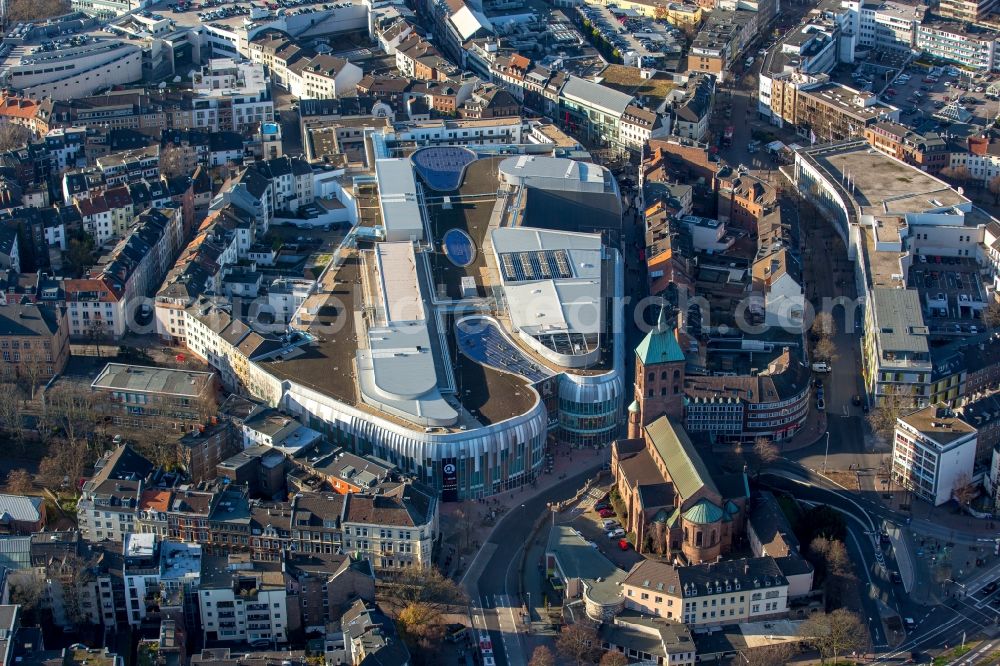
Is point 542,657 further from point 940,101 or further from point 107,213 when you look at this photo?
point 940,101

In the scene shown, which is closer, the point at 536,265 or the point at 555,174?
the point at 536,265

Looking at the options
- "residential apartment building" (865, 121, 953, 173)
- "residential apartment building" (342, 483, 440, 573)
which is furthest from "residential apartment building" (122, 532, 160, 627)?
"residential apartment building" (865, 121, 953, 173)

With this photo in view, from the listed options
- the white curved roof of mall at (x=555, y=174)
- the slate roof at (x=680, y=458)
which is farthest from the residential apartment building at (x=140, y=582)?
the white curved roof of mall at (x=555, y=174)

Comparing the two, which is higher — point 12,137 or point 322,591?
point 12,137

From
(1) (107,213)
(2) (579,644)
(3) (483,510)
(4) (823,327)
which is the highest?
(1) (107,213)

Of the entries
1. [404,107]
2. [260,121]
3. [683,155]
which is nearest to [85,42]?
[260,121]

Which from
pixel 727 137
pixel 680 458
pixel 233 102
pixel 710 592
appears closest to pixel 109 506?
pixel 680 458
